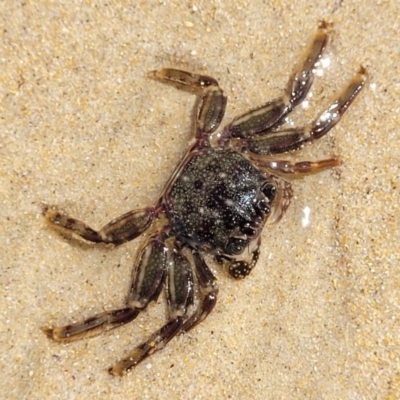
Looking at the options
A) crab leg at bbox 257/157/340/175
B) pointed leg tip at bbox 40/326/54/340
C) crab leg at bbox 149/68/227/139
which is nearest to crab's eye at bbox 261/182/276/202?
crab leg at bbox 257/157/340/175

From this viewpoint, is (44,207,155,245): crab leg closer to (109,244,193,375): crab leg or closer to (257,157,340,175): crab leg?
(109,244,193,375): crab leg

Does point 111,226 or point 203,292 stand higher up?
point 111,226

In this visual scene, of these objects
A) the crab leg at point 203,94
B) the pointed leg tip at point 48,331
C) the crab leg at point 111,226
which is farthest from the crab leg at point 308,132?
the pointed leg tip at point 48,331

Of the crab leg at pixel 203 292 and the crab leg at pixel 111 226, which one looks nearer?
the crab leg at pixel 111 226

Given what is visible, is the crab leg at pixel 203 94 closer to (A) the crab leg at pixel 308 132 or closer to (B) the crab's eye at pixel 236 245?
(A) the crab leg at pixel 308 132

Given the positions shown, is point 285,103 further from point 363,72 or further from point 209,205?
point 209,205

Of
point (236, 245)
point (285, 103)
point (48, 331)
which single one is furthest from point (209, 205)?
point (48, 331)

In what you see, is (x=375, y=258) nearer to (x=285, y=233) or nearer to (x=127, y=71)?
(x=285, y=233)
